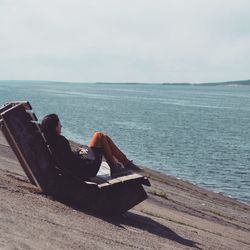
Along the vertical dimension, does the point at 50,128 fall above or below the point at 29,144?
above

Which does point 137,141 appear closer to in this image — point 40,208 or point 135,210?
point 135,210

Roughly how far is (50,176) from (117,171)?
127 centimetres

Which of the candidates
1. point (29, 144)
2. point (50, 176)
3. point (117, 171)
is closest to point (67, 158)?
point (50, 176)

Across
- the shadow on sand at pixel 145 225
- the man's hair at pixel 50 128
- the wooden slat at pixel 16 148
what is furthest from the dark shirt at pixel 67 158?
the shadow on sand at pixel 145 225

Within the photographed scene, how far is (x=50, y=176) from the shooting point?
31.3 ft

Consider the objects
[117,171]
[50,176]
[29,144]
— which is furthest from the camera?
[117,171]

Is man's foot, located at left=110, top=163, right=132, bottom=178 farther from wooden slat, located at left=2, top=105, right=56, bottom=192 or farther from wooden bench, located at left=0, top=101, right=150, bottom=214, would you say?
wooden slat, located at left=2, top=105, right=56, bottom=192

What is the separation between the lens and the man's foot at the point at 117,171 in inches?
397

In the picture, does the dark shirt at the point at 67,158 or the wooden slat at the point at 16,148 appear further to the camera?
the dark shirt at the point at 67,158

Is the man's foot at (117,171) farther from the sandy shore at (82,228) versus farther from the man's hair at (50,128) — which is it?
the man's hair at (50,128)

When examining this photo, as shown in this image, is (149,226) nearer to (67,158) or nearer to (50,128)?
(67,158)

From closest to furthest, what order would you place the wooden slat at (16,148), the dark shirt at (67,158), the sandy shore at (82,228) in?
the sandy shore at (82,228), the wooden slat at (16,148), the dark shirt at (67,158)

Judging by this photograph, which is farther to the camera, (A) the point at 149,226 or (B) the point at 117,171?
(A) the point at 149,226

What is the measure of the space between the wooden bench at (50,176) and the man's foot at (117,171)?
14cm
